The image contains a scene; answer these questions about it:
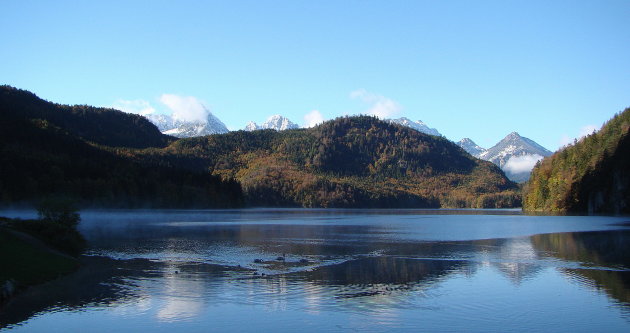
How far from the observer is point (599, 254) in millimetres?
55750

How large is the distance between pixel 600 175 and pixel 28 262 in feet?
587

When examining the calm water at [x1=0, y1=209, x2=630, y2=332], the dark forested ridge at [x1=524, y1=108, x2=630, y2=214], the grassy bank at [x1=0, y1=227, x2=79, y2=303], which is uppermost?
the dark forested ridge at [x1=524, y1=108, x2=630, y2=214]

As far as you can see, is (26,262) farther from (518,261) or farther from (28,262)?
(518,261)

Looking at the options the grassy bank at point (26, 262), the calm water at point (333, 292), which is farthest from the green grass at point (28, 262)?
the calm water at point (333, 292)

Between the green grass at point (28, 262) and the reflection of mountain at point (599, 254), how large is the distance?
36.9 meters

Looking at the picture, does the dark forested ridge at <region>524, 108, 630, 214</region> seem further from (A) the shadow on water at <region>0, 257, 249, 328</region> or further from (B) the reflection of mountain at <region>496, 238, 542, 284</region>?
(A) the shadow on water at <region>0, 257, 249, 328</region>

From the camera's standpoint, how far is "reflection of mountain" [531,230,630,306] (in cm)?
3743

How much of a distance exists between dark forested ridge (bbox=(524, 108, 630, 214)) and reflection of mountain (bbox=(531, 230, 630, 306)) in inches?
4237

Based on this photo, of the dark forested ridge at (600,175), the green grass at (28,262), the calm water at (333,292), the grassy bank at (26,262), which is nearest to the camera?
the calm water at (333,292)

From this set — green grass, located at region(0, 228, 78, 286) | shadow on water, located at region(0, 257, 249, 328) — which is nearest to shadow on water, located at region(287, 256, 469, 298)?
shadow on water, located at region(0, 257, 249, 328)

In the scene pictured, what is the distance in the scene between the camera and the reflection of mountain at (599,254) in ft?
123

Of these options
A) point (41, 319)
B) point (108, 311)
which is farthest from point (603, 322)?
point (41, 319)

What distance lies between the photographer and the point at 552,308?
1210 inches

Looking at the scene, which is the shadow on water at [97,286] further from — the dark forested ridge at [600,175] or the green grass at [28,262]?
the dark forested ridge at [600,175]
